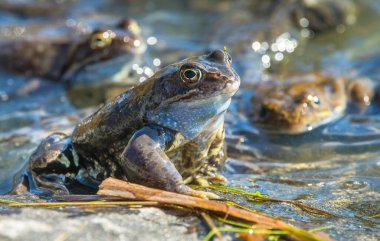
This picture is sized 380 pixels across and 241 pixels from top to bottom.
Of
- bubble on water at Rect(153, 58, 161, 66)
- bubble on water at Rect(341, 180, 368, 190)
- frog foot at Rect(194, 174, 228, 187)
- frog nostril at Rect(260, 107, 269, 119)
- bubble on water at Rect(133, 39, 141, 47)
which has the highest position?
bubble on water at Rect(133, 39, 141, 47)

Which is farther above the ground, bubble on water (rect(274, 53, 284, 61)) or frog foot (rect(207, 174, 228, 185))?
bubble on water (rect(274, 53, 284, 61))

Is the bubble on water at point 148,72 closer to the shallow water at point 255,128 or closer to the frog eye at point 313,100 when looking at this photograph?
the shallow water at point 255,128

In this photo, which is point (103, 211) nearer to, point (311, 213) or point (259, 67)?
point (311, 213)

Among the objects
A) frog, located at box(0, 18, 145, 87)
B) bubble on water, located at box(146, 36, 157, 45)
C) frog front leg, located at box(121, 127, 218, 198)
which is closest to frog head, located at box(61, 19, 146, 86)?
Result: frog, located at box(0, 18, 145, 87)

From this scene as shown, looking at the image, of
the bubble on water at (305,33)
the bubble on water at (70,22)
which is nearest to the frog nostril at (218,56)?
the bubble on water at (305,33)

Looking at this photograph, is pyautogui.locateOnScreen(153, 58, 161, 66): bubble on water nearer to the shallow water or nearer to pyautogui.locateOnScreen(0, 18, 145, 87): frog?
the shallow water

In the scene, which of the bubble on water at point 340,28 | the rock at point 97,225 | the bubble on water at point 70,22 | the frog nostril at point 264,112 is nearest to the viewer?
the rock at point 97,225
